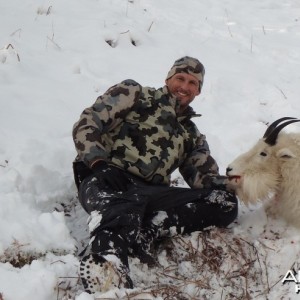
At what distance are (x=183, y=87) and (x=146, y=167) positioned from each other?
891 mm

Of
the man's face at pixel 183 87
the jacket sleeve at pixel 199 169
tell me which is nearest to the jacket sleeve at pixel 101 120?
the man's face at pixel 183 87

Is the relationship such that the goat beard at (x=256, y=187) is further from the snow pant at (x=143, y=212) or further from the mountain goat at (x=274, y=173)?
the snow pant at (x=143, y=212)

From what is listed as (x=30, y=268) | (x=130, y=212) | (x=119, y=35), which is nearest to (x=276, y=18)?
(x=119, y=35)

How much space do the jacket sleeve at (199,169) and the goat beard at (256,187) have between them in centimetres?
23

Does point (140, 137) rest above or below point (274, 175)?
above

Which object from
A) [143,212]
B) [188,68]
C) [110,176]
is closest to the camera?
[143,212]

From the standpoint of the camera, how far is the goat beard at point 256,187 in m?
4.22

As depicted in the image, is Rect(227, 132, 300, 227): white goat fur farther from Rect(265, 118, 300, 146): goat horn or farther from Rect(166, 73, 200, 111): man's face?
Rect(166, 73, 200, 111): man's face

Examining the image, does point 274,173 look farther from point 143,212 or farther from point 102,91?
point 102,91

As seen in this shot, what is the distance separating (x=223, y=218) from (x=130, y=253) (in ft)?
3.04

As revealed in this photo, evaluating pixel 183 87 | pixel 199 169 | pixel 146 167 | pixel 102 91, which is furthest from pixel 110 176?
pixel 102 91

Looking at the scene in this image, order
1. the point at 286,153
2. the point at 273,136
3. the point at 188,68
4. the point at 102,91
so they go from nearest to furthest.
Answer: the point at 286,153
the point at 273,136
the point at 188,68
the point at 102,91

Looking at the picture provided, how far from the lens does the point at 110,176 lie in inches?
156

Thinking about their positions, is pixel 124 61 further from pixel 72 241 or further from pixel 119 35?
pixel 72 241
